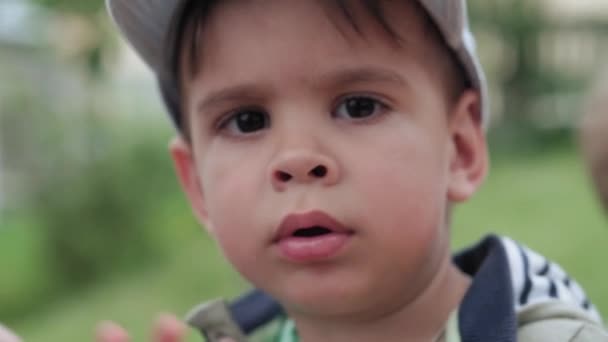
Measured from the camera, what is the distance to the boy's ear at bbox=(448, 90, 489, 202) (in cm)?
117

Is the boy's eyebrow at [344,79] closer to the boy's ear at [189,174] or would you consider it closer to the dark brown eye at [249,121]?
the dark brown eye at [249,121]

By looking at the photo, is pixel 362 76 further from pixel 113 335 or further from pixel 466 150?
pixel 113 335

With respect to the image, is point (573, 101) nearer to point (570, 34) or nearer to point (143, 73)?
point (570, 34)

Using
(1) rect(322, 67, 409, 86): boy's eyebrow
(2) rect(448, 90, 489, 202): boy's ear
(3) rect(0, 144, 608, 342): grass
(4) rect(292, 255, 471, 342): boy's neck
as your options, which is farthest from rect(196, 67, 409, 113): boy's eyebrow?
(3) rect(0, 144, 608, 342): grass

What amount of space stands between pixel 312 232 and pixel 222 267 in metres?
3.53

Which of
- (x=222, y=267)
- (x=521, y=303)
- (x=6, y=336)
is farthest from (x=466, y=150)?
(x=222, y=267)

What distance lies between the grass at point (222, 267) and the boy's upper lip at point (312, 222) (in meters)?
2.64

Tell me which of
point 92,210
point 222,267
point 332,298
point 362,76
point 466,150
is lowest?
point 222,267

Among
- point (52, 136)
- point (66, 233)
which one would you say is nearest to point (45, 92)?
point (52, 136)

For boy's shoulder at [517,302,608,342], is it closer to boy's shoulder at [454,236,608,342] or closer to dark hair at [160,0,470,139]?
boy's shoulder at [454,236,608,342]

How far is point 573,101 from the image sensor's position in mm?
10359

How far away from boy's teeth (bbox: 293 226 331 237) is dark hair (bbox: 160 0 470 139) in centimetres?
22

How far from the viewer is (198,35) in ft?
3.69

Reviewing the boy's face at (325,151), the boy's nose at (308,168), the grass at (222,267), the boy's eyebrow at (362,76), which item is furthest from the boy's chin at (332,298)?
the grass at (222,267)
